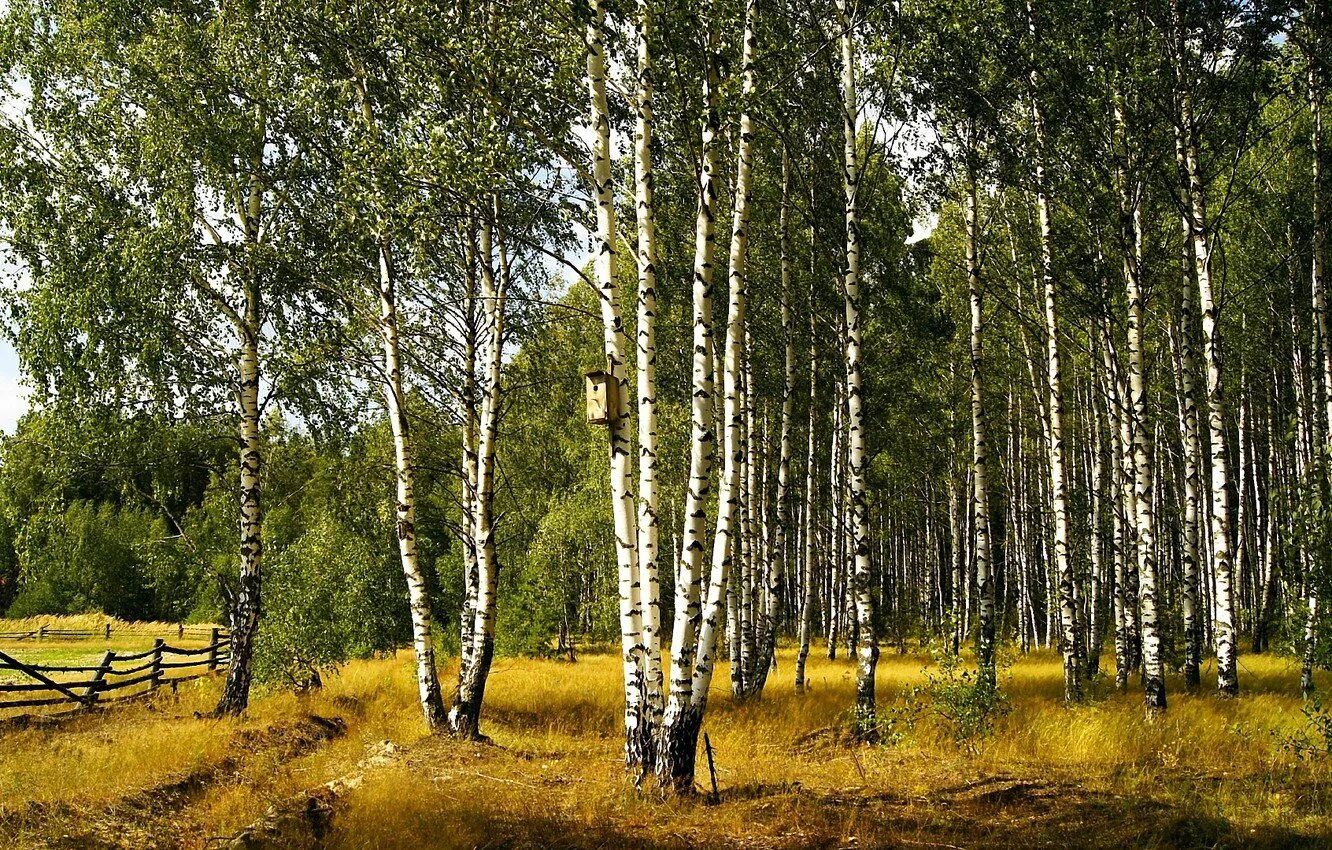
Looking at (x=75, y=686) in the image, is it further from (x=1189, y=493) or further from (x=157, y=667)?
(x=1189, y=493)

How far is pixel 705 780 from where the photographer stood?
25.5ft

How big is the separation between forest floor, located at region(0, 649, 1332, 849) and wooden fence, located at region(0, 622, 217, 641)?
24.0m

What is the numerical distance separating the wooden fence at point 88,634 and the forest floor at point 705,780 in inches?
946

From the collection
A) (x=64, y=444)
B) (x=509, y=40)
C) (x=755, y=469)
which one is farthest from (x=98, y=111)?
(x=755, y=469)

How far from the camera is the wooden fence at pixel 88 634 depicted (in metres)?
32.1

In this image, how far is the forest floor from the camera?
20.1ft

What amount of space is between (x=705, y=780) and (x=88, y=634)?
111 ft

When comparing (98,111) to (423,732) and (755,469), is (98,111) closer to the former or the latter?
(423,732)

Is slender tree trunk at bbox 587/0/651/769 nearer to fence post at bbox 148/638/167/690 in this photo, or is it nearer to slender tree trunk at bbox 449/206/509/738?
slender tree trunk at bbox 449/206/509/738

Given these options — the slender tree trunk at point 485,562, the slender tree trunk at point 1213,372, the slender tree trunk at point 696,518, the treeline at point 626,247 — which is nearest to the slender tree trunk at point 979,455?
the treeline at point 626,247

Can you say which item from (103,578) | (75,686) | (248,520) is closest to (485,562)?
(248,520)

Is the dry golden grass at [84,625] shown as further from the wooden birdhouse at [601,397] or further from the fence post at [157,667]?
the wooden birdhouse at [601,397]

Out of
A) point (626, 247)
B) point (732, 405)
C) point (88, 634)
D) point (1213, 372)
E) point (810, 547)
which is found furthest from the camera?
point (88, 634)

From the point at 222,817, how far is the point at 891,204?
13.3 metres
